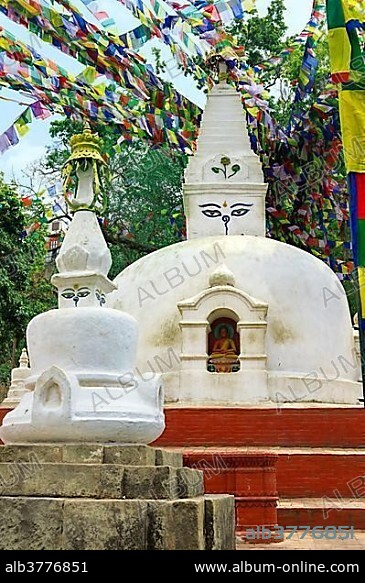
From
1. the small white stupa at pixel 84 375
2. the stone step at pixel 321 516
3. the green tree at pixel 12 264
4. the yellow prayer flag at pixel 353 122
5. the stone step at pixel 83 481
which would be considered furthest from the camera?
the green tree at pixel 12 264

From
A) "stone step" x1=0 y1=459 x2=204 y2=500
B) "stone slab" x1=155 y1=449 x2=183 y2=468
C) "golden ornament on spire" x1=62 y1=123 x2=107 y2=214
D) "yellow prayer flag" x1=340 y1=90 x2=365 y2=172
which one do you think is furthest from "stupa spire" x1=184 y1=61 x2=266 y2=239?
"stone step" x1=0 y1=459 x2=204 y2=500

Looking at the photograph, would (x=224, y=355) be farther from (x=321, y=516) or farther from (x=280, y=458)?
(x=321, y=516)

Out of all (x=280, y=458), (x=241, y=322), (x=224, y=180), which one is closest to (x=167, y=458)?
(x=280, y=458)

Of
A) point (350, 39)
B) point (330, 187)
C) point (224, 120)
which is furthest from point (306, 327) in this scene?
point (330, 187)

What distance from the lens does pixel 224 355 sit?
37.1 feet

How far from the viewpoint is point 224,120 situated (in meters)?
15.2

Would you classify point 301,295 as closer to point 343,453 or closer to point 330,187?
point 343,453

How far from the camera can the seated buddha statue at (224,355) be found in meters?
11.3

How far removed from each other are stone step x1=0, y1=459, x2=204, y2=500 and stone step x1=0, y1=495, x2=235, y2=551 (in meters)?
0.08

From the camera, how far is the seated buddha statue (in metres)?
11.3

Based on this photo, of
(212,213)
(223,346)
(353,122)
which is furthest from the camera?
(212,213)
